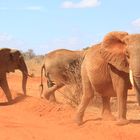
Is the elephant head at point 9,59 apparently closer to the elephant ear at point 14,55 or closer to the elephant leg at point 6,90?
the elephant ear at point 14,55

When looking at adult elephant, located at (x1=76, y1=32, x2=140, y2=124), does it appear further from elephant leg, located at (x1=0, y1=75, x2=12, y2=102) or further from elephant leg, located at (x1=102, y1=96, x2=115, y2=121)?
elephant leg, located at (x1=0, y1=75, x2=12, y2=102)

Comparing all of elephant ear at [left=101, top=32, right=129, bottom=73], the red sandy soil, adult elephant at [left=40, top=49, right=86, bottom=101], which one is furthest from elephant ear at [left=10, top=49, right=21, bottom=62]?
elephant ear at [left=101, top=32, right=129, bottom=73]

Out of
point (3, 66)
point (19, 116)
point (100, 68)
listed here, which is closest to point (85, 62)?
point (100, 68)

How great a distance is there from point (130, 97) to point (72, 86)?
3948 mm

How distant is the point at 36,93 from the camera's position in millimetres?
22453

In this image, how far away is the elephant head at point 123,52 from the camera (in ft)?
30.3

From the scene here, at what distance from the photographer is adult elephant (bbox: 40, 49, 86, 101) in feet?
57.1

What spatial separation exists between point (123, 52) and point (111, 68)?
510 mm

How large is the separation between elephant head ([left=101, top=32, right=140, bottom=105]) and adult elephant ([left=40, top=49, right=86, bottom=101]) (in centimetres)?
618

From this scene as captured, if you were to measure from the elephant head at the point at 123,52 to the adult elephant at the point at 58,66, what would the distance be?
20.3ft

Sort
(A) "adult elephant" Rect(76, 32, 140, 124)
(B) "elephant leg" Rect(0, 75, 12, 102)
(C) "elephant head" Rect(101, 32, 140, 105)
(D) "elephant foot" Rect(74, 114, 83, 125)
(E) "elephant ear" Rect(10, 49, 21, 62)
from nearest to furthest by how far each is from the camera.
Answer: (C) "elephant head" Rect(101, 32, 140, 105)
(A) "adult elephant" Rect(76, 32, 140, 124)
(D) "elephant foot" Rect(74, 114, 83, 125)
(B) "elephant leg" Rect(0, 75, 12, 102)
(E) "elephant ear" Rect(10, 49, 21, 62)

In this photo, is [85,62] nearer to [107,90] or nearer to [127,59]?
[107,90]

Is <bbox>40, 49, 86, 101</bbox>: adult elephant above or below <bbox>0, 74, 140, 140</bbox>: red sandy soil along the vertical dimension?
above

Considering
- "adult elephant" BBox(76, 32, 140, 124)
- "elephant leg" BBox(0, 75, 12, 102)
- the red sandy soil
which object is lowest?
the red sandy soil
